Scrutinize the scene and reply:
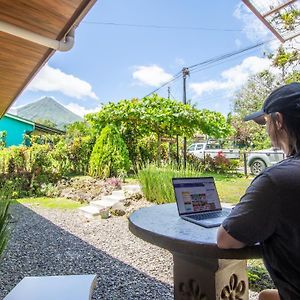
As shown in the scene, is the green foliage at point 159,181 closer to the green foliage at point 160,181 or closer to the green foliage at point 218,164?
the green foliage at point 160,181

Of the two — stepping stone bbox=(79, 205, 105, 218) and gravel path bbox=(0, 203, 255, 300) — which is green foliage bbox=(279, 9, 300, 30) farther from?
stepping stone bbox=(79, 205, 105, 218)

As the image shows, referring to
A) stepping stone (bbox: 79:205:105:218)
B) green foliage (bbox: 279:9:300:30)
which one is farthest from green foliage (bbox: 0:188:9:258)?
stepping stone (bbox: 79:205:105:218)

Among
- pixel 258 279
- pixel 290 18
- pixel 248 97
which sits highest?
pixel 248 97

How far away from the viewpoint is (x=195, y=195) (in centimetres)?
197

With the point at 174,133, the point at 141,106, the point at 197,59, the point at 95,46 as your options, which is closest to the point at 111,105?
the point at 141,106

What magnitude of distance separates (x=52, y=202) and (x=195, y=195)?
239 inches

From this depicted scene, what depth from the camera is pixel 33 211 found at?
6.36 m

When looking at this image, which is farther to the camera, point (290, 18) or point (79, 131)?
point (79, 131)

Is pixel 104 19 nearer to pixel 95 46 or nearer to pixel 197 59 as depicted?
pixel 95 46

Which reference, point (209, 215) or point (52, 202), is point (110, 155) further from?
point (209, 215)

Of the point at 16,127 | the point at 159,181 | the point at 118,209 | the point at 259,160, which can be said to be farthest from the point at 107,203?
the point at 16,127

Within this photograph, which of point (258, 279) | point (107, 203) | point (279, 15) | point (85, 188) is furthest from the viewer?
point (85, 188)

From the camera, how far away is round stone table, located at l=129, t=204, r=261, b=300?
1313 mm

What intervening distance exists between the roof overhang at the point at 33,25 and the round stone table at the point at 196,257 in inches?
52.9
